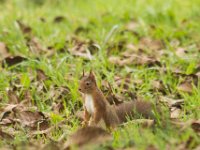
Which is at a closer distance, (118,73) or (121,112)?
(121,112)

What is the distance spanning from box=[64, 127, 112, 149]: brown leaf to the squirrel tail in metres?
0.81

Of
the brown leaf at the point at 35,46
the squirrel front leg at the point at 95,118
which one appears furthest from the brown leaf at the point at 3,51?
the squirrel front leg at the point at 95,118

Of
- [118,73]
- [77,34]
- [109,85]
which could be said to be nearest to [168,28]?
[77,34]

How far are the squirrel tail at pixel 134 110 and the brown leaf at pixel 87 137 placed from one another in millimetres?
807

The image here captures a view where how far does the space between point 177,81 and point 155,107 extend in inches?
46.0

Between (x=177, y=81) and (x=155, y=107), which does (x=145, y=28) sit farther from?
(x=155, y=107)

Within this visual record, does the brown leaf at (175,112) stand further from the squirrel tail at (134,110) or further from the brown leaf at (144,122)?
the brown leaf at (144,122)

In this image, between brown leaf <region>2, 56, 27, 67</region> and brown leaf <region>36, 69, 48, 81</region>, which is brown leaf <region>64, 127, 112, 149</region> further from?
brown leaf <region>2, 56, 27, 67</region>

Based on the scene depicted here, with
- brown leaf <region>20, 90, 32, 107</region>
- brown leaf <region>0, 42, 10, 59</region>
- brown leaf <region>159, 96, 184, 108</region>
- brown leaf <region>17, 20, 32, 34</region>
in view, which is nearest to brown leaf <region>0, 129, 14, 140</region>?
brown leaf <region>20, 90, 32, 107</region>

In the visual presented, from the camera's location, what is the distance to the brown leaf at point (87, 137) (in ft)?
11.4

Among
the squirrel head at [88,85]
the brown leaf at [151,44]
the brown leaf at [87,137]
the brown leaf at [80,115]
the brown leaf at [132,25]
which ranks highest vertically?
the brown leaf at [132,25]

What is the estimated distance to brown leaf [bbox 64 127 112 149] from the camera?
348cm

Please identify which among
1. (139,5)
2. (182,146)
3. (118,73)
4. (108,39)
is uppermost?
(139,5)

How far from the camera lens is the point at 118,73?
569 centimetres
